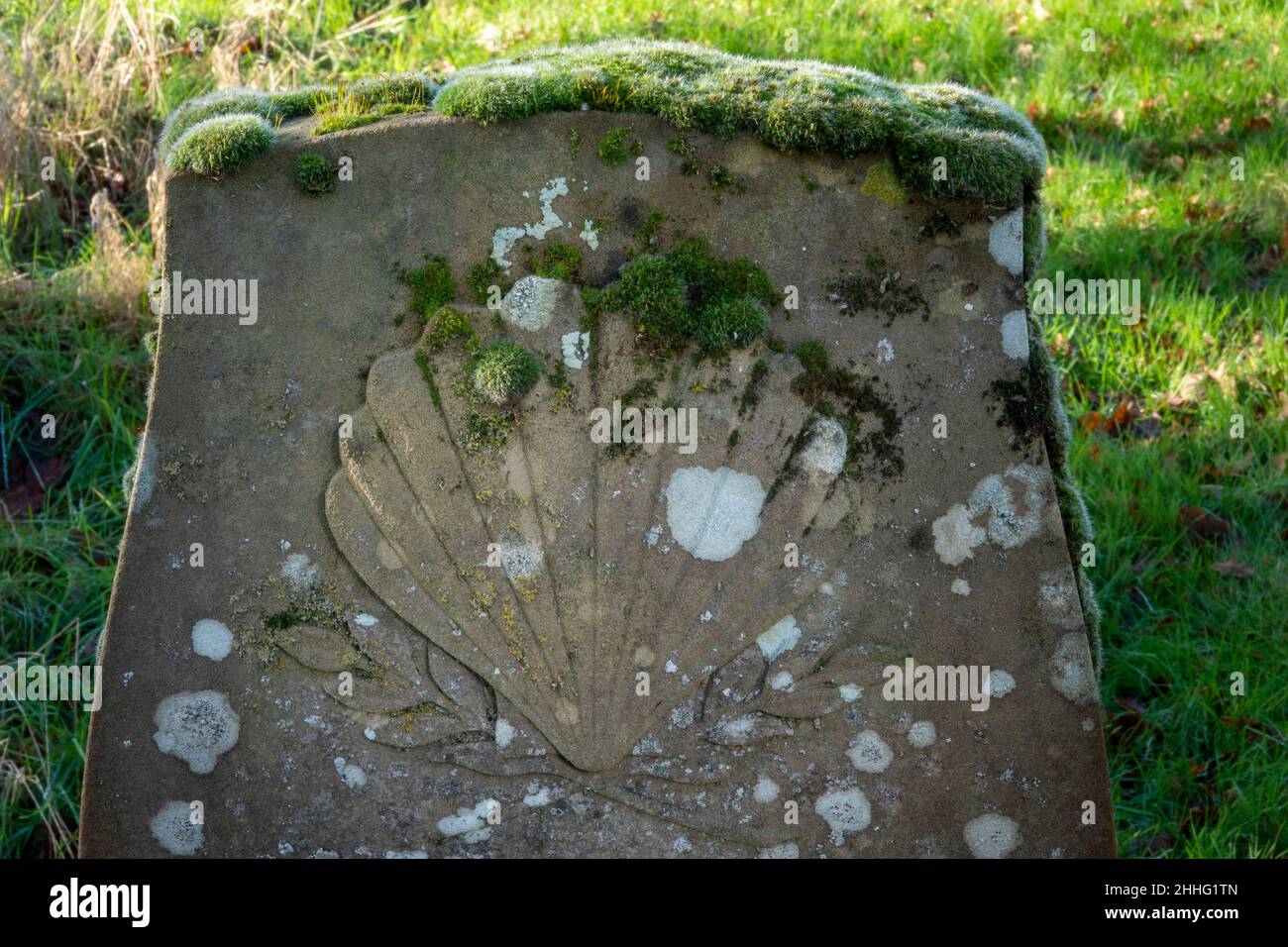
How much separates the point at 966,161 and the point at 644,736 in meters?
1.49

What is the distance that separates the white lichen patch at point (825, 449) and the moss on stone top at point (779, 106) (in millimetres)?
581

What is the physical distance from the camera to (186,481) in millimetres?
2807

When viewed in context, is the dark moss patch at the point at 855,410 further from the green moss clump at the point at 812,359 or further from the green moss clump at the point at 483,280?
the green moss clump at the point at 483,280

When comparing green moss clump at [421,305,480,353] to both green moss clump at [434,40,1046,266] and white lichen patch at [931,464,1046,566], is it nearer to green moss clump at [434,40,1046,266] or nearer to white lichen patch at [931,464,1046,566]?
green moss clump at [434,40,1046,266]

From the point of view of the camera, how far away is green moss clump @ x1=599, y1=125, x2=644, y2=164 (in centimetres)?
286

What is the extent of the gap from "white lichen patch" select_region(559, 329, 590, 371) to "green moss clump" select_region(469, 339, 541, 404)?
0.07m

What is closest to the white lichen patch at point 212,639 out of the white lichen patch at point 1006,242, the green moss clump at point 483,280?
the green moss clump at point 483,280

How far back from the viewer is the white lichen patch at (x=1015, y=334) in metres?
2.87

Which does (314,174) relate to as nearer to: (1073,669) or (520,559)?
(520,559)

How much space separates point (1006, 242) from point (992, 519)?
64 centimetres

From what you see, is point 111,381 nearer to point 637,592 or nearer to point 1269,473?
point 637,592

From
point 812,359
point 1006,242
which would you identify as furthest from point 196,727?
point 1006,242

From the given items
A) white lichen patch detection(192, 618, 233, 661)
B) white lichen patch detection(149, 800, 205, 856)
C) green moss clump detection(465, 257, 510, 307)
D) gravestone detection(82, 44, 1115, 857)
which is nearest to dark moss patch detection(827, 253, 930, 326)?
gravestone detection(82, 44, 1115, 857)

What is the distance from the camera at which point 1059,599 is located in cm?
285
